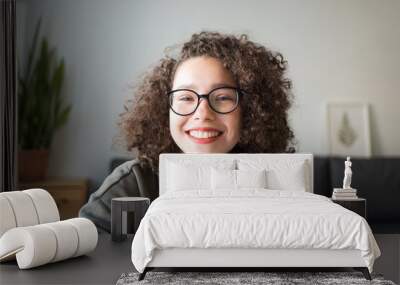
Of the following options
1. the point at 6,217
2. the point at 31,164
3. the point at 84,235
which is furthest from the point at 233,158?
the point at 31,164

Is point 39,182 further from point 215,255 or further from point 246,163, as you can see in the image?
point 215,255

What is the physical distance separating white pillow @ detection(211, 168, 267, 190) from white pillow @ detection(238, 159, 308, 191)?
99mm

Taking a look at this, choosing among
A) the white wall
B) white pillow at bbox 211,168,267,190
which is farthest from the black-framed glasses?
the white wall

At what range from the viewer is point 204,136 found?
498cm

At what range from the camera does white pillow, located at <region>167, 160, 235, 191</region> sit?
181 inches

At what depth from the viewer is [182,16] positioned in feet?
21.5

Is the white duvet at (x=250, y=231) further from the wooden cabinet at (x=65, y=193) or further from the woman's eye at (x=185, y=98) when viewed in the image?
the wooden cabinet at (x=65, y=193)

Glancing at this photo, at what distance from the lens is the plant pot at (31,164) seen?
6.21 meters

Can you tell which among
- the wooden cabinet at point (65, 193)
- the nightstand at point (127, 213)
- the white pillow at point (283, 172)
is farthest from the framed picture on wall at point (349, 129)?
the nightstand at point (127, 213)

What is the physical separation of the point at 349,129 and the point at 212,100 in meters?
2.03

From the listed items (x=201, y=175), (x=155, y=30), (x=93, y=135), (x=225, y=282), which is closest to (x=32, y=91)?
(x=93, y=135)

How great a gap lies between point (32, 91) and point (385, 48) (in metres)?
3.41

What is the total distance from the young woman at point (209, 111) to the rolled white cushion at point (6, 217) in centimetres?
115

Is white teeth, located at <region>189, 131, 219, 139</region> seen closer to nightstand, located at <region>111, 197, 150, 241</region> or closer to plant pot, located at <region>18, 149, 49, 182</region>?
nightstand, located at <region>111, 197, 150, 241</region>
